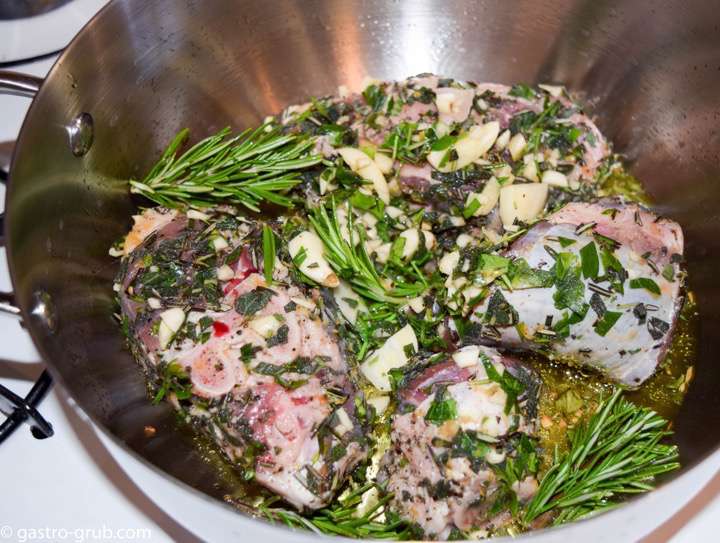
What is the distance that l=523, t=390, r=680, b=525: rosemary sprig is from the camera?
7.53 feet

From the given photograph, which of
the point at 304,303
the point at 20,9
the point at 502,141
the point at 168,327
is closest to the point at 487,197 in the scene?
the point at 502,141

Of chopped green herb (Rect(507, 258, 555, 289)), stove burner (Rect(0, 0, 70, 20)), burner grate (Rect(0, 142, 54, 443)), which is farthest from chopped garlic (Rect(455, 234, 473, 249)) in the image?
stove burner (Rect(0, 0, 70, 20))

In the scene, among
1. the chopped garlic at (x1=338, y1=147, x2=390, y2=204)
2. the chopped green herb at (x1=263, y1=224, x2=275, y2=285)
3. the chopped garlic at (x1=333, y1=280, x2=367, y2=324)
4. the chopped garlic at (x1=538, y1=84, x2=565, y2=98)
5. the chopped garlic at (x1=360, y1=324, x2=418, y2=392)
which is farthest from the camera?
the chopped garlic at (x1=538, y1=84, x2=565, y2=98)

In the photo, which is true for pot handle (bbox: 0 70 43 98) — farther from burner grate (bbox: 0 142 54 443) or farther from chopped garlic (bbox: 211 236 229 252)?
chopped garlic (bbox: 211 236 229 252)

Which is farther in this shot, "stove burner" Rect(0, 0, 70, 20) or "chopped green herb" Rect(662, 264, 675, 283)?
"stove burner" Rect(0, 0, 70, 20)

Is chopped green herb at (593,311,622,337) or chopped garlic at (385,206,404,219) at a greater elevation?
chopped garlic at (385,206,404,219)

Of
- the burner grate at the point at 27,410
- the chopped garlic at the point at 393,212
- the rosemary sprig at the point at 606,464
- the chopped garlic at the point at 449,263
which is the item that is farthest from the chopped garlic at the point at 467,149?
the burner grate at the point at 27,410

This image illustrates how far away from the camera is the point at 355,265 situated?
273 cm

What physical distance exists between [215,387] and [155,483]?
0.45 metres

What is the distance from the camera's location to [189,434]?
2705mm

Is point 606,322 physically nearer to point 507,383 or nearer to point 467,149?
point 507,383

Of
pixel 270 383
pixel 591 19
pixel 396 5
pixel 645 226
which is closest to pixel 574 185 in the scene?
pixel 645 226

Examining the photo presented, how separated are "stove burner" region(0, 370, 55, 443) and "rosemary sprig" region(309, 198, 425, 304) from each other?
1114mm

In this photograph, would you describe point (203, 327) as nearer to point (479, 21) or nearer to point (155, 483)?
point (155, 483)
